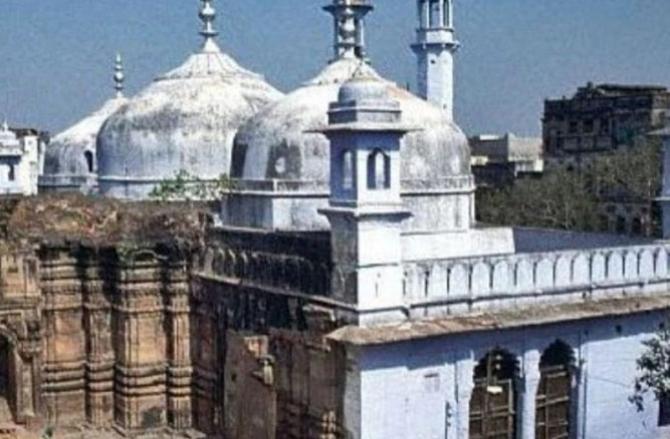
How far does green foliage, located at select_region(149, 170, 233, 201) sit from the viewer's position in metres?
18.2

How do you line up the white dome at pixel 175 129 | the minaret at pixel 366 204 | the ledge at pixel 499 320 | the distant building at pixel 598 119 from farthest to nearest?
the distant building at pixel 598 119 < the white dome at pixel 175 129 < the minaret at pixel 366 204 < the ledge at pixel 499 320

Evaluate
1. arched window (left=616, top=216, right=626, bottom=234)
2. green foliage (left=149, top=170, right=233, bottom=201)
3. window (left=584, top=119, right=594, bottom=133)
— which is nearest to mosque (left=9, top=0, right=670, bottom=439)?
green foliage (left=149, top=170, right=233, bottom=201)

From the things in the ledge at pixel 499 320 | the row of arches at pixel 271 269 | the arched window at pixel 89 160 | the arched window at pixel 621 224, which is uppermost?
the arched window at pixel 89 160

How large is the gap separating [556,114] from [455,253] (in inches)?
1247

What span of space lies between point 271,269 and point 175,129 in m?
6.25

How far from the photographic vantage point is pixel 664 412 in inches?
575

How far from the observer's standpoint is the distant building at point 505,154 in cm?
4328

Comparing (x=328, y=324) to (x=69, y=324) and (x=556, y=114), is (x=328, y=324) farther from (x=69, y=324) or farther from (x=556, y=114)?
(x=556, y=114)

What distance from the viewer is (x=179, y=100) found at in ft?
63.1

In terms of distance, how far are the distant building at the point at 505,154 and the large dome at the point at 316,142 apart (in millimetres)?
27106

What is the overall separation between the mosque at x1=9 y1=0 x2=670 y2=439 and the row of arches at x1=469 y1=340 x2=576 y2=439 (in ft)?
0.09

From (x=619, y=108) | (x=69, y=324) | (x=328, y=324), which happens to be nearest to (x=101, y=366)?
(x=69, y=324)

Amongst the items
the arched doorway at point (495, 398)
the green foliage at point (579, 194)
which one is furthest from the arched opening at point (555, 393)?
the green foliage at point (579, 194)

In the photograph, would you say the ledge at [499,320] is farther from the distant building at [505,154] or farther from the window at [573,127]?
the window at [573,127]
